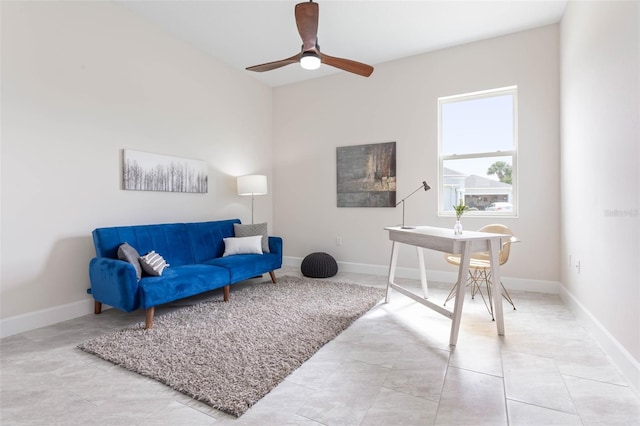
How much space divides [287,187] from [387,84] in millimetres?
2181

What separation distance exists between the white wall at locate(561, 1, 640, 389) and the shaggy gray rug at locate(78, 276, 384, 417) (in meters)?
1.74

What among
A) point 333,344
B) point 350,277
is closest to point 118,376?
point 333,344

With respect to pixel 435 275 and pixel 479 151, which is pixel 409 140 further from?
pixel 435 275

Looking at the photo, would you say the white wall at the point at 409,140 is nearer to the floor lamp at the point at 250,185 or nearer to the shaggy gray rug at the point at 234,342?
the floor lamp at the point at 250,185

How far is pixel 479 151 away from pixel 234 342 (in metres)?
3.51

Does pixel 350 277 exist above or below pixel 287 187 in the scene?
below

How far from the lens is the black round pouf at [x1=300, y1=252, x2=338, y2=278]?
428 centimetres

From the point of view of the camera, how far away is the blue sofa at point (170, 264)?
8.12 feet

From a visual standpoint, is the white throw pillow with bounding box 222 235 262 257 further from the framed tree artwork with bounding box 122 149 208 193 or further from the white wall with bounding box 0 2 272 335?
the framed tree artwork with bounding box 122 149 208 193

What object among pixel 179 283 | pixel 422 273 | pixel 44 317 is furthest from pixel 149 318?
pixel 422 273

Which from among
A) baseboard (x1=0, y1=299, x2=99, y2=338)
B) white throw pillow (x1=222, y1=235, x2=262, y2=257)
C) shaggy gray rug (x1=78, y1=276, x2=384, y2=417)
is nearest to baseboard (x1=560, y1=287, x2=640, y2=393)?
shaggy gray rug (x1=78, y1=276, x2=384, y2=417)

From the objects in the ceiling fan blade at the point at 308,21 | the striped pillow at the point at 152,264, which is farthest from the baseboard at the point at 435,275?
the ceiling fan blade at the point at 308,21

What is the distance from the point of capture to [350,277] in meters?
4.34

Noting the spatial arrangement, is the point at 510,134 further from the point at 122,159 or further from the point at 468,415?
the point at 122,159
